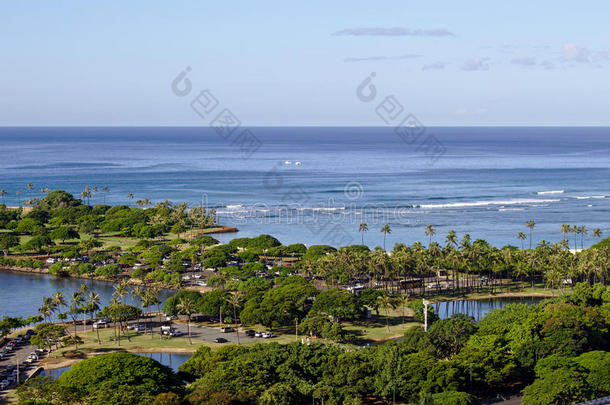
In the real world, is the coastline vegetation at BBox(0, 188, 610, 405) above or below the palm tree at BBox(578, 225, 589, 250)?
below

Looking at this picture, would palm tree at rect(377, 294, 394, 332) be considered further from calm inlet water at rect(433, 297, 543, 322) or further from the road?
the road

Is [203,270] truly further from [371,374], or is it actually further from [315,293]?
[371,374]

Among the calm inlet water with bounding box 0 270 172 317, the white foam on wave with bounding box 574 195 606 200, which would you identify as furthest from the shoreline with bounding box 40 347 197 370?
the white foam on wave with bounding box 574 195 606 200

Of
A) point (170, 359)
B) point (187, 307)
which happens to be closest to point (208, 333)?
point (187, 307)

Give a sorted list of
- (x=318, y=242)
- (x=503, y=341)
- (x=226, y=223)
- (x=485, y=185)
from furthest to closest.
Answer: (x=485, y=185), (x=226, y=223), (x=318, y=242), (x=503, y=341)

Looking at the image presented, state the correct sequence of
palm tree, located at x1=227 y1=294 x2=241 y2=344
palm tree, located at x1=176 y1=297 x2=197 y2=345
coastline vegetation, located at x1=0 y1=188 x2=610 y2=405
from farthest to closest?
palm tree, located at x1=227 y1=294 x2=241 y2=344, palm tree, located at x1=176 y1=297 x2=197 y2=345, coastline vegetation, located at x1=0 y1=188 x2=610 y2=405

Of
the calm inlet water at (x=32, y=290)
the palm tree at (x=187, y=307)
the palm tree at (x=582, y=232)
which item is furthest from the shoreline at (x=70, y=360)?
the palm tree at (x=582, y=232)

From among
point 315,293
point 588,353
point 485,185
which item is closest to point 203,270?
point 315,293
